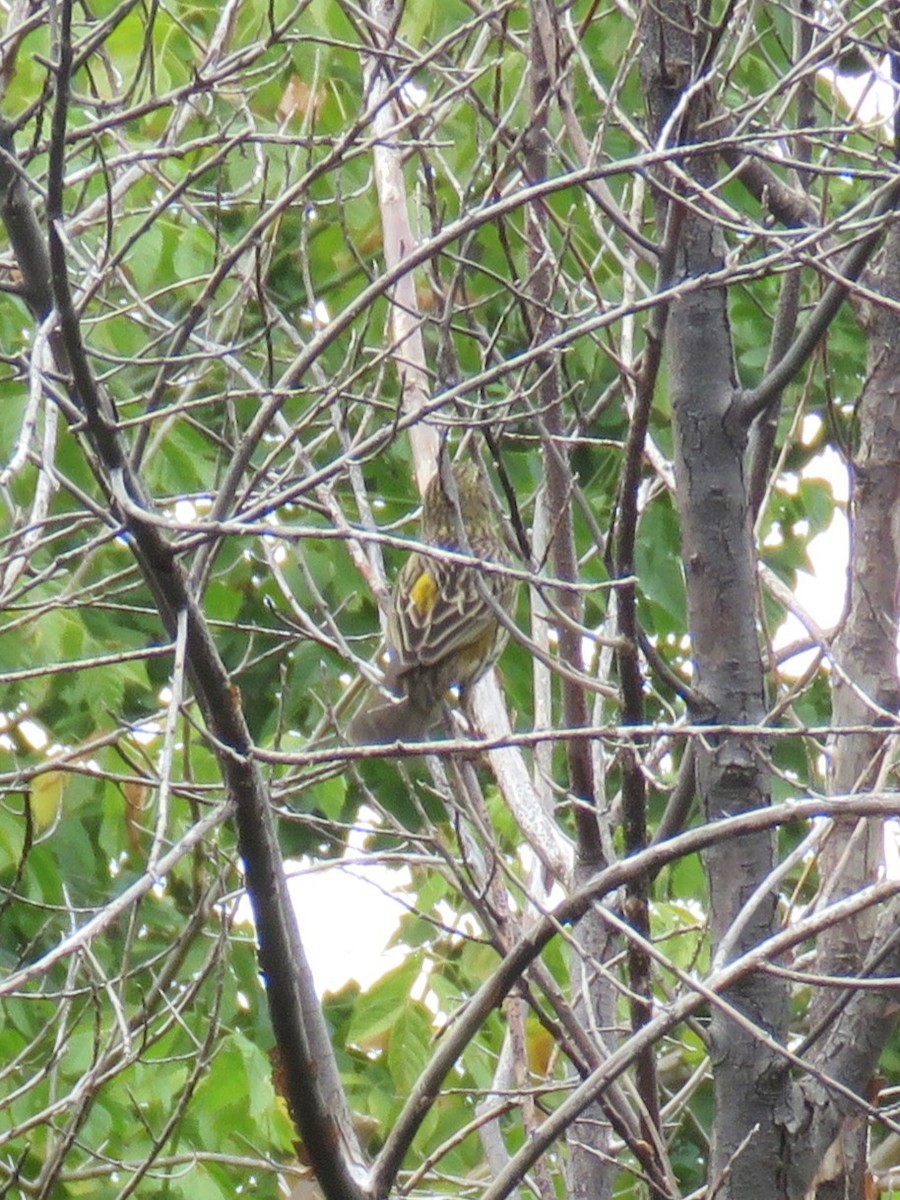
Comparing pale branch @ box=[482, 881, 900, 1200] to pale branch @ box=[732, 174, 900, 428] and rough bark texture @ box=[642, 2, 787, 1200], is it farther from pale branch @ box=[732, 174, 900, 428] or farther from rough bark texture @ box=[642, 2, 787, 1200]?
pale branch @ box=[732, 174, 900, 428]

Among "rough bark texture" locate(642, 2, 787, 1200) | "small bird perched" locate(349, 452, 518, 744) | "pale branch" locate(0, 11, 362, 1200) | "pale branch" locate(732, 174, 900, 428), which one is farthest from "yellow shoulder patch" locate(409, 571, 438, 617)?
"pale branch" locate(0, 11, 362, 1200)

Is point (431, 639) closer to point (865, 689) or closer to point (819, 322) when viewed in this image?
point (865, 689)

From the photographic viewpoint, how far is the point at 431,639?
16.7 ft

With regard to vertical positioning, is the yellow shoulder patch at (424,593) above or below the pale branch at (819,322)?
above

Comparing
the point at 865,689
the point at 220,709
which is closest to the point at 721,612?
the point at 865,689

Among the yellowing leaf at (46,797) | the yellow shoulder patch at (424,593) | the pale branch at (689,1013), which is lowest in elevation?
the pale branch at (689,1013)

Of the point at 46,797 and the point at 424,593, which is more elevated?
the point at 424,593

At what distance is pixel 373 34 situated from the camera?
12.0ft

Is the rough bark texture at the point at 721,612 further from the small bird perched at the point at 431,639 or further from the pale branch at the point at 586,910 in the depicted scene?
the small bird perched at the point at 431,639

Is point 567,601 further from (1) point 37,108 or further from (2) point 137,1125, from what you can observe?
(2) point 137,1125

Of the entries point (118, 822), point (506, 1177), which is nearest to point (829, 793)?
point (506, 1177)

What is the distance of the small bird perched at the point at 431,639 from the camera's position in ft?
16.0

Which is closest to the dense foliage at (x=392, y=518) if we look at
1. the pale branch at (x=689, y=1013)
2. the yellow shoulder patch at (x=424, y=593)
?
the pale branch at (x=689, y=1013)

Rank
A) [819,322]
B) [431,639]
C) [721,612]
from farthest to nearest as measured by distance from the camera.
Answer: [431,639]
[721,612]
[819,322]
